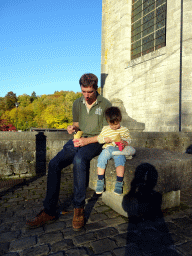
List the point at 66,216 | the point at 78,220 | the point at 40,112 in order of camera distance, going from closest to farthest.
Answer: the point at 78,220
the point at 66,216
the point at 40,112

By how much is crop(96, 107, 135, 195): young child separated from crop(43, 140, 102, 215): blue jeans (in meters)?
0.16

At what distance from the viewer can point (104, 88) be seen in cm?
1441

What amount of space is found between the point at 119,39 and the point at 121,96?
381 cm

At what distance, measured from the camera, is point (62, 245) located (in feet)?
6.03

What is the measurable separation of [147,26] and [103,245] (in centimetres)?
1145

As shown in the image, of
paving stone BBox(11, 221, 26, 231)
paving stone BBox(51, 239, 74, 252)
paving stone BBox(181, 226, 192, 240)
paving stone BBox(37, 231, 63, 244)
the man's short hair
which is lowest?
paving stone BBox(11, 221, 26, 231)

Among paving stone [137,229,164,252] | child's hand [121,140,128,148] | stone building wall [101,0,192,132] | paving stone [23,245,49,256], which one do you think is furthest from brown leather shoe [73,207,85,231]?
stone building wall [101,0,192,132]

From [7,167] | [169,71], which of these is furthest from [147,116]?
[7,167]

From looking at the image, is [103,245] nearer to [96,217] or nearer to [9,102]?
[96,217]

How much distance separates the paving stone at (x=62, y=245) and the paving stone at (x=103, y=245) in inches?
8.7

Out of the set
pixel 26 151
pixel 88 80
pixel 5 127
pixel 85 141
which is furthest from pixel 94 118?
pixel 5 127

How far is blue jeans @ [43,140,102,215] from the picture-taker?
2.23m

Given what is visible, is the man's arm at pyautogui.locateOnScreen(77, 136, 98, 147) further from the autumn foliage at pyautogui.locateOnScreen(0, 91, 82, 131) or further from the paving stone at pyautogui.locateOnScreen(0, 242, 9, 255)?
the autumn foliage at pyautogui.locateOnScreen(0, 91, 82, 131)

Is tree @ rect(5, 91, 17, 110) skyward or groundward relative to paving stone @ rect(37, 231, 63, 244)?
skyward
